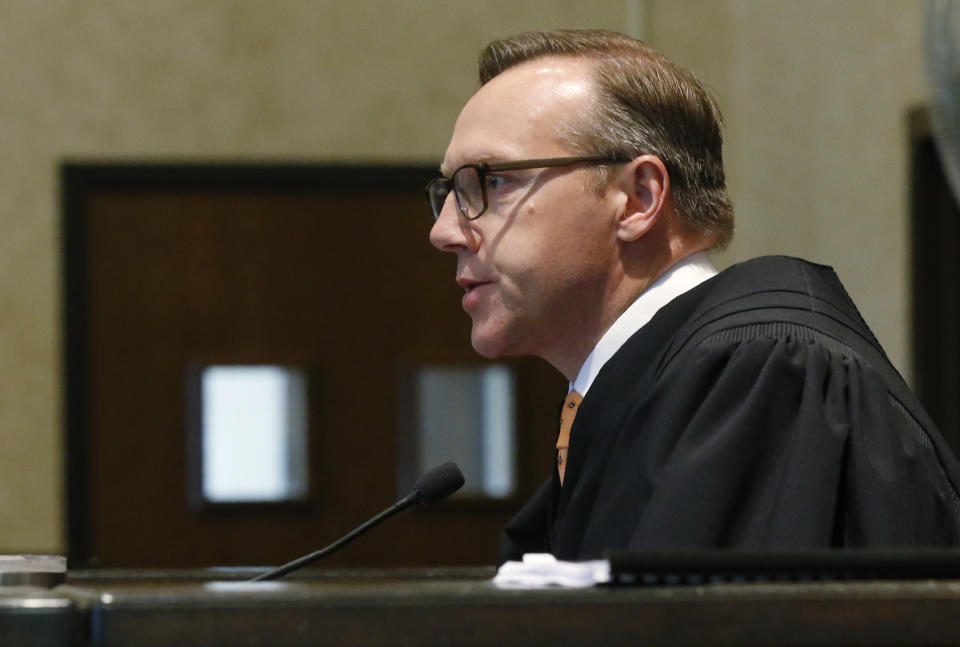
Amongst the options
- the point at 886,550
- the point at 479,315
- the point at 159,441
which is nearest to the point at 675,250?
the point at 479,315

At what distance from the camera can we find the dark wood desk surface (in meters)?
0.62

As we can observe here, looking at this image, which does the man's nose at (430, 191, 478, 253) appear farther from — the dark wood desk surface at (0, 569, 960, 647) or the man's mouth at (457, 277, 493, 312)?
the dark wood desk surface at (0, 569, 960, 647)

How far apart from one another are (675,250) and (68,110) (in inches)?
120

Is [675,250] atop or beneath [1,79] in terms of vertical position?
beneath

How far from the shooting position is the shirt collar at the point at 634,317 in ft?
5.82

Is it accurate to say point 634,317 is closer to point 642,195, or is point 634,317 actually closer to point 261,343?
point 642,195

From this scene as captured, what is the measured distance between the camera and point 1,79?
439 centimetres

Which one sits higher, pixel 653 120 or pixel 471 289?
pixel 653 120

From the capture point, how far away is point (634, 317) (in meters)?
1.78

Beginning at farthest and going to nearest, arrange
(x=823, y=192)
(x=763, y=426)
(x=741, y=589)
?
(x=823, y=192) → (x=763, y=426) → (x=741, y=589)

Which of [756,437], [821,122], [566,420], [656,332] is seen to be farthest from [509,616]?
[821,122]

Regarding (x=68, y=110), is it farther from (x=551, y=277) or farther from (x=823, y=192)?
(x=551, y=277)

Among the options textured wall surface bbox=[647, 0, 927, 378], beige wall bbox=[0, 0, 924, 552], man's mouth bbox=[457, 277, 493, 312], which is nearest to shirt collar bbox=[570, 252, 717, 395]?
man's mouth bbox=[457, 277, 493, 312]

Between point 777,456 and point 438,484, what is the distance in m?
0.34
